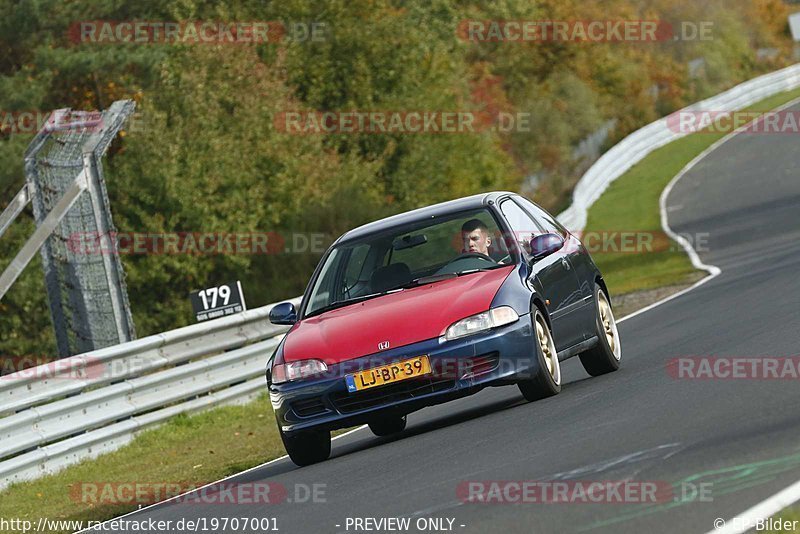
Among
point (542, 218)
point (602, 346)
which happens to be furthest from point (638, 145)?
point (602, 346)

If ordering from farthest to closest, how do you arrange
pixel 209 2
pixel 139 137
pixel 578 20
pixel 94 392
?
pixel 578 20
pixel 209 2
pixel 139 137
pixel 94 392

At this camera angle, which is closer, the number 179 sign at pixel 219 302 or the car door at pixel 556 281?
the car door at pixel 556 281

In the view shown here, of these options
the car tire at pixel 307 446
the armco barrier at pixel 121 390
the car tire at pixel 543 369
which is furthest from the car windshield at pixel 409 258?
the armco barrier at pixel 121 390

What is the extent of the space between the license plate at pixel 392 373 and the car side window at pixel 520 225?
1.63 metres

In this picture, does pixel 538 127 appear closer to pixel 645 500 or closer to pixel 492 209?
pixel 492 209

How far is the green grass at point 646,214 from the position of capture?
84.9 ft

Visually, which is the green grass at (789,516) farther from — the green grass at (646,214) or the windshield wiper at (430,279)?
the green grass at (646,214)

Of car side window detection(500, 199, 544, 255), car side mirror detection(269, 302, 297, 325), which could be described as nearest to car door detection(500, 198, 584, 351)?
car side window detection(500, 199, 544, 255)

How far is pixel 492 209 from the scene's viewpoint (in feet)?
37.4

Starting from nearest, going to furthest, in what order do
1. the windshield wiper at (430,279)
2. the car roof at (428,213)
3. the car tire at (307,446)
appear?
the car tire at (307,446) < the windshield wiper at (430,279) < the car roof at (428,213)

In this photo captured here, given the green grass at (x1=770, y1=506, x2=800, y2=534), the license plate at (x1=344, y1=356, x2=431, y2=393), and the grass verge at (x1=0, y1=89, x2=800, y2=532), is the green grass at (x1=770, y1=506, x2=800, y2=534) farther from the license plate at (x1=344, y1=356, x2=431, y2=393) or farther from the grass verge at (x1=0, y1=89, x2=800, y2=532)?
the grass verge at (x1=0, y1=89, x2=800, y2=532)

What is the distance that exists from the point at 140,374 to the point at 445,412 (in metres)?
3.96

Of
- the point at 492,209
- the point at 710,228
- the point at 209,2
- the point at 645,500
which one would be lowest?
the point at 710,228

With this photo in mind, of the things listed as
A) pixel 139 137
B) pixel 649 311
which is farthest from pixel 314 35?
pixel 649 311
